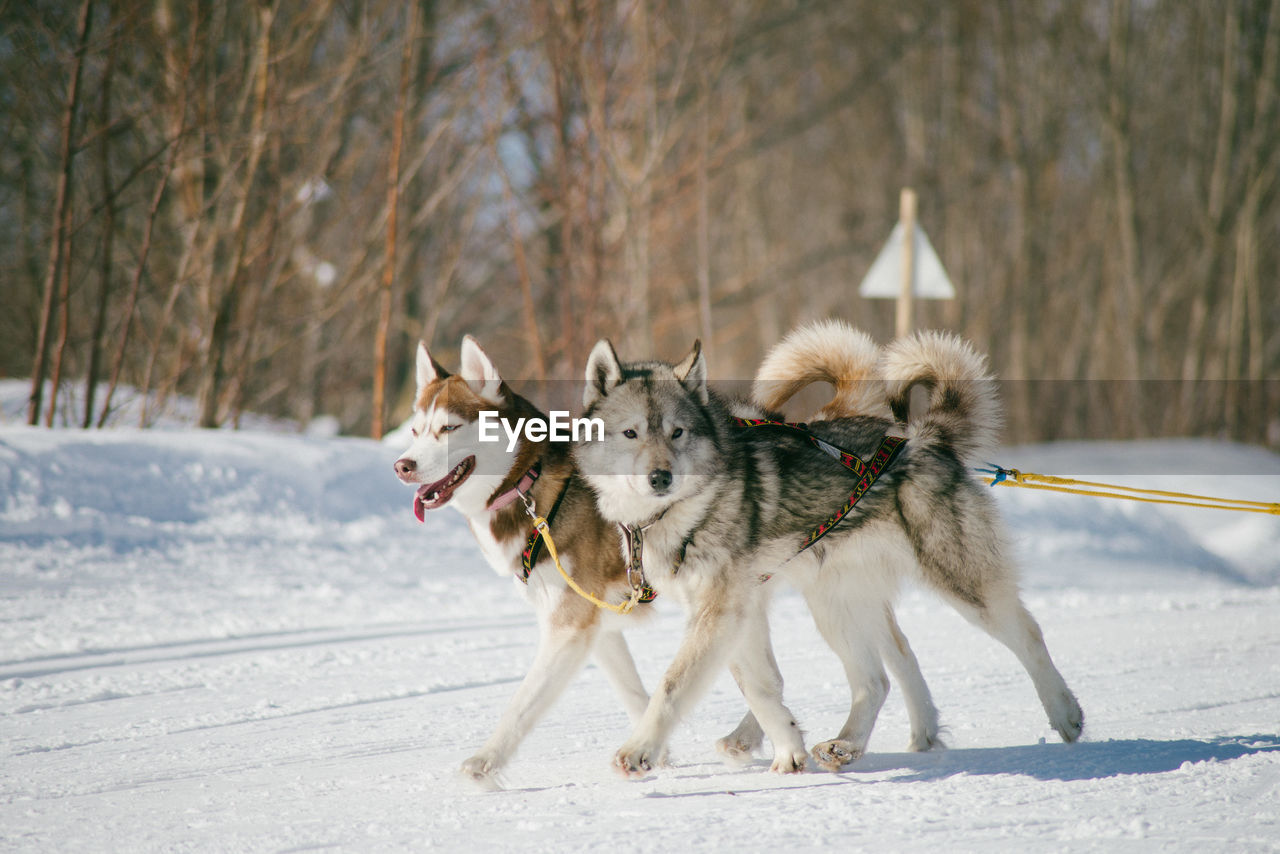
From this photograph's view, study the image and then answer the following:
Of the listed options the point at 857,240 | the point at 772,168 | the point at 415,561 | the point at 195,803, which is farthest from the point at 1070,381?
the point at 195,803

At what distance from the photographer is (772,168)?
84.6 feet

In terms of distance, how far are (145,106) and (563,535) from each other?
8.03 m

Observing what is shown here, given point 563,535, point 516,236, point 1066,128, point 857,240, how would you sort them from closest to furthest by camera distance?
point 563,535
point 516,236
point 857,240
point 1066,128

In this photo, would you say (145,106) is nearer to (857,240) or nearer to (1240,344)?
(857,240)

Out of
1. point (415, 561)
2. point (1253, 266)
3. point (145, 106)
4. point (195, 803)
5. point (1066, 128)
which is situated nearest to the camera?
point (195, 803)

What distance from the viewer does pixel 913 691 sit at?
154 inches

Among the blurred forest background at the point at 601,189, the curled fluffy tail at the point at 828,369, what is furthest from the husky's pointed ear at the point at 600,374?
the blurred forest background at the point at 601,189

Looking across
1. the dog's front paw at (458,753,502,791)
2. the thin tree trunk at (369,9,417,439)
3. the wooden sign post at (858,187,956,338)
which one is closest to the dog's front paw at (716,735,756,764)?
the dog's front paw at (458,753,502,791)

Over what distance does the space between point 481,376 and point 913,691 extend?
2051 mm

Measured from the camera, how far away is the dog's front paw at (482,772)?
327 centimetres

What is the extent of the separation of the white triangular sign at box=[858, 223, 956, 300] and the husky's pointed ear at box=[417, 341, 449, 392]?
20.3 ft

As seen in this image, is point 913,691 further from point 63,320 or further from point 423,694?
point 63,320

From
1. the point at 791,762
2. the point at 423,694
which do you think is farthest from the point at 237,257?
the point at 791,762

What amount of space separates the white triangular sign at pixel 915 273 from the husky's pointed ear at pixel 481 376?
20.3 feet
